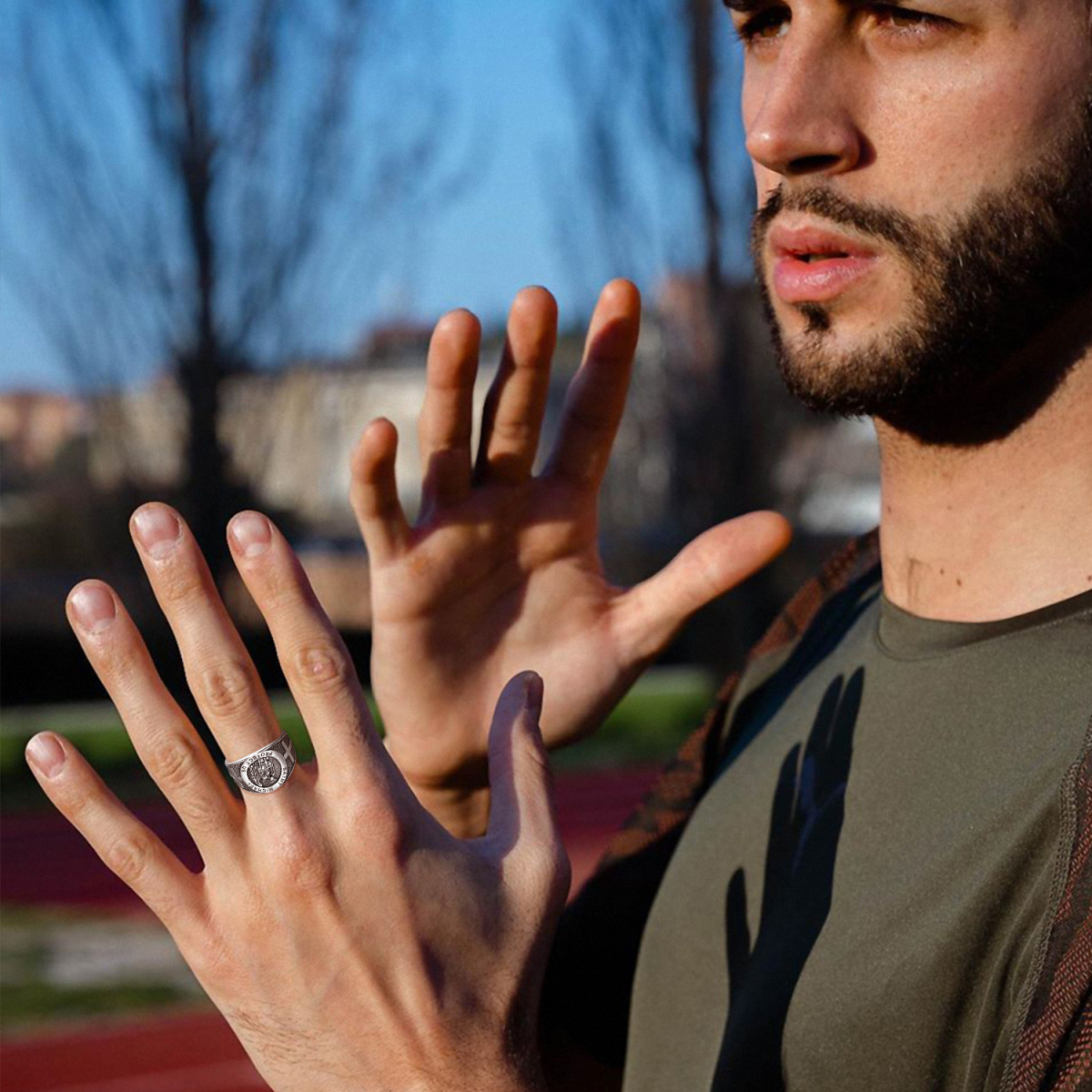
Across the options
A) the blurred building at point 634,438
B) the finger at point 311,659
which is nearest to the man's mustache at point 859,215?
the finger at point 311,659

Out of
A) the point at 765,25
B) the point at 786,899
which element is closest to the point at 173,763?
the point at 786,899

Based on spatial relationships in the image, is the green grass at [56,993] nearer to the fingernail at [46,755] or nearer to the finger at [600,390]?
the finger at [600,390]

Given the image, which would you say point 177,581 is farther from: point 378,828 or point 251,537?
point 378,828

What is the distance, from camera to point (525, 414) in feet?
6.61

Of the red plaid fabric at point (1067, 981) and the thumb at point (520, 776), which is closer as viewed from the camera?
the red plaid fabric at point (1067, 981)

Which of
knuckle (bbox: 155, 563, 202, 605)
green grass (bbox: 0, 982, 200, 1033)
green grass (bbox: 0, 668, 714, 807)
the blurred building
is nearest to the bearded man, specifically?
knuckle (bbox: 155, 563, 202, 605)

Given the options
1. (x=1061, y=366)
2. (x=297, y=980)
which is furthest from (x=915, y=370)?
(x=297, y=980)

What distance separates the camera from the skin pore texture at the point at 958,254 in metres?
1.54

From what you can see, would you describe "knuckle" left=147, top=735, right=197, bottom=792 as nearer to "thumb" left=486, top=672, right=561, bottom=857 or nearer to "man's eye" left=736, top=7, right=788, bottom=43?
"thumb" left=486, top=672, right=561, bottom=857

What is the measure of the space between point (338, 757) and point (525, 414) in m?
0.82

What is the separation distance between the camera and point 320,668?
4.25 feet

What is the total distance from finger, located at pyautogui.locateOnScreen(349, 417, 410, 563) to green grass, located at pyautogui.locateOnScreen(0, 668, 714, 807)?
1229 centimetres

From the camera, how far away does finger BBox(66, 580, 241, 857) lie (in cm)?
130

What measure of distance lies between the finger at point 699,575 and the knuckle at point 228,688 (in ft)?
2.60
